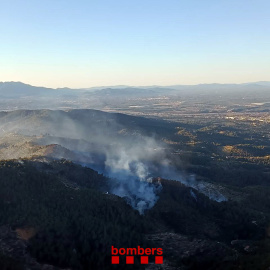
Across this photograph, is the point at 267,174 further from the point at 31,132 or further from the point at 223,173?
the point at 31,132

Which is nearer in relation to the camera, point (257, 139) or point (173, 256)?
point (173, 256)

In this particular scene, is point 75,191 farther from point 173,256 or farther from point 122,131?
point 122,131

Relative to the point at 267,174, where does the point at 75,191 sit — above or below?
above

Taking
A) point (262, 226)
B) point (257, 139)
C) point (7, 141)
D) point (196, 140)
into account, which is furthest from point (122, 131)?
point (262, 226)

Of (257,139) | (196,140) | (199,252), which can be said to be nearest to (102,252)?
(199,252)

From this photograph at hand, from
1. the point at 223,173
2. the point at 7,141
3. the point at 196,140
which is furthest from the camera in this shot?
the point at 196,140

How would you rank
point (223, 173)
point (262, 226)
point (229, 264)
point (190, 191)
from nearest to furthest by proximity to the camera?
point (229, 264) → point (262, 226) → point (190, 191) → point (223, 173)
